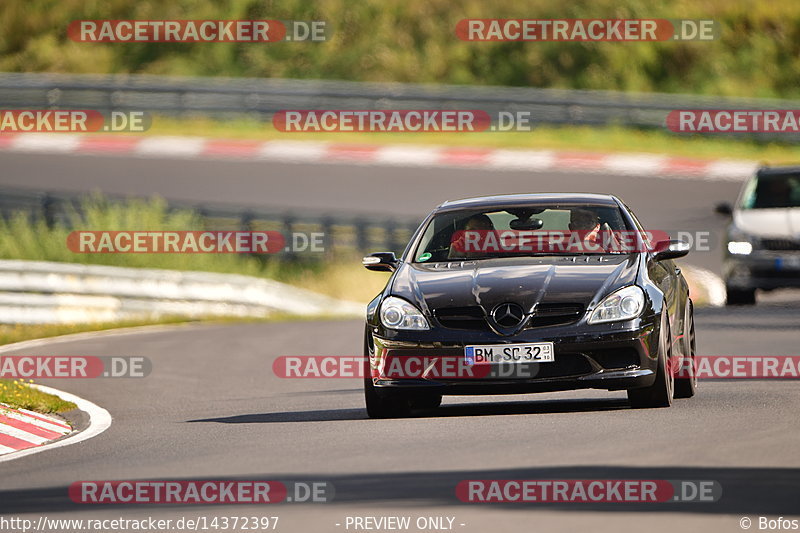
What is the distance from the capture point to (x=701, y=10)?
44688 millimetres

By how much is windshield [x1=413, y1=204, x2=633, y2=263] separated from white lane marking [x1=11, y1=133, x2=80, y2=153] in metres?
20.8

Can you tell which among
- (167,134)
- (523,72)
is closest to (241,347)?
(167,134)

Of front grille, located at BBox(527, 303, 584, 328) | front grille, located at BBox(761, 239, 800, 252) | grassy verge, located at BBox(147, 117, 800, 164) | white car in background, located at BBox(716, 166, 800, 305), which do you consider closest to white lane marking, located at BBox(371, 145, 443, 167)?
grassy verge, located at BBox(147, 117, 800, 164)

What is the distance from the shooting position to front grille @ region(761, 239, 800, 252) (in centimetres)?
1959

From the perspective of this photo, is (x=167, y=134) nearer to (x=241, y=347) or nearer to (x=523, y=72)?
(x=523, y=72)

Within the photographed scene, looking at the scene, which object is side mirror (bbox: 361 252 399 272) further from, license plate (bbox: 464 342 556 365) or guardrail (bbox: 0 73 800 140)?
guardrail (bbox: 0 73 800 140)

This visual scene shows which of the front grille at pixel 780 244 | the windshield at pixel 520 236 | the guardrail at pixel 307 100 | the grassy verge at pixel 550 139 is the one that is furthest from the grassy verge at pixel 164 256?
the windshield at pixel 520 236

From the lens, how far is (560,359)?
10289mm

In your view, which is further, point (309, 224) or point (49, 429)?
point (309, 224)

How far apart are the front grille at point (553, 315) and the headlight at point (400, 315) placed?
0.66 meters

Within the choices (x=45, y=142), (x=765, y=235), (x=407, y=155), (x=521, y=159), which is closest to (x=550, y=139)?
(x=521, y=159)

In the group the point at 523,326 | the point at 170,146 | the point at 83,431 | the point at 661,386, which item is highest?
the point at 170,146

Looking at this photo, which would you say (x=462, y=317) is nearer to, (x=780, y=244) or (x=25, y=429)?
(x=25, y=429)

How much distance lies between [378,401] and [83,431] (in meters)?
1.92
